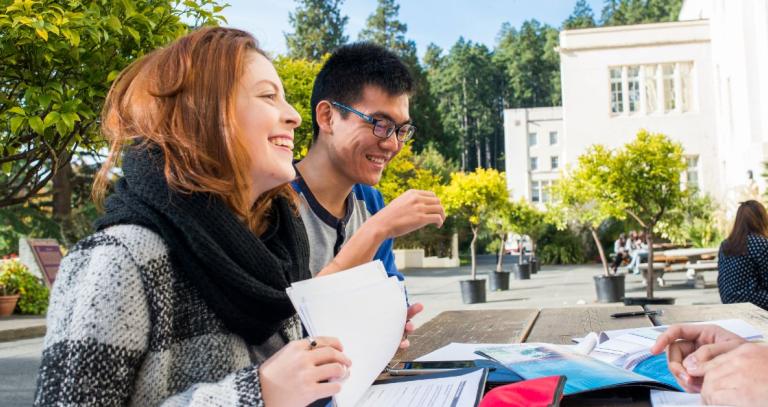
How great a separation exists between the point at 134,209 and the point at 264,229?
43 cm

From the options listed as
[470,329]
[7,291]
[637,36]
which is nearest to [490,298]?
[7,291]

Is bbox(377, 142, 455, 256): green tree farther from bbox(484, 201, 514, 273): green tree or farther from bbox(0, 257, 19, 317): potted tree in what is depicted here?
bbox(0, 257, 19, 317): potted tree

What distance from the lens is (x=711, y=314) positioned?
3223mm

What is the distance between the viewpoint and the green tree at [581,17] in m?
79.0

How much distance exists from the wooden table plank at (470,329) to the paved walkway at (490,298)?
482 cm

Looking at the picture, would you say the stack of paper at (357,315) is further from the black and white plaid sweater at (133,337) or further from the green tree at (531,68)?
the green tree at (531,68)

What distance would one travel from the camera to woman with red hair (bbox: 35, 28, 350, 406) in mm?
1136

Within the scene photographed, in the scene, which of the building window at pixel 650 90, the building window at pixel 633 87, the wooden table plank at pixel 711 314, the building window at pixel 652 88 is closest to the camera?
the wooden table plank at pixel 711 314

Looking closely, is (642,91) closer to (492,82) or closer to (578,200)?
(578,200)

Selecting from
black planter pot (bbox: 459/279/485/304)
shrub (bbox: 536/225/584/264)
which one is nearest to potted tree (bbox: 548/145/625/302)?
black planter pot (bbox: 459/279/485/304)

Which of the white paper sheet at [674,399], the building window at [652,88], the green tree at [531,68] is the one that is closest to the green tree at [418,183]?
the building window at [652,88]

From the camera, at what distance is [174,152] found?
4.46ft

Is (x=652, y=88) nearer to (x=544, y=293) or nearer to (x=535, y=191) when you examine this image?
(x=544, y=293)

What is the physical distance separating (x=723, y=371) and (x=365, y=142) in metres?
1.57
